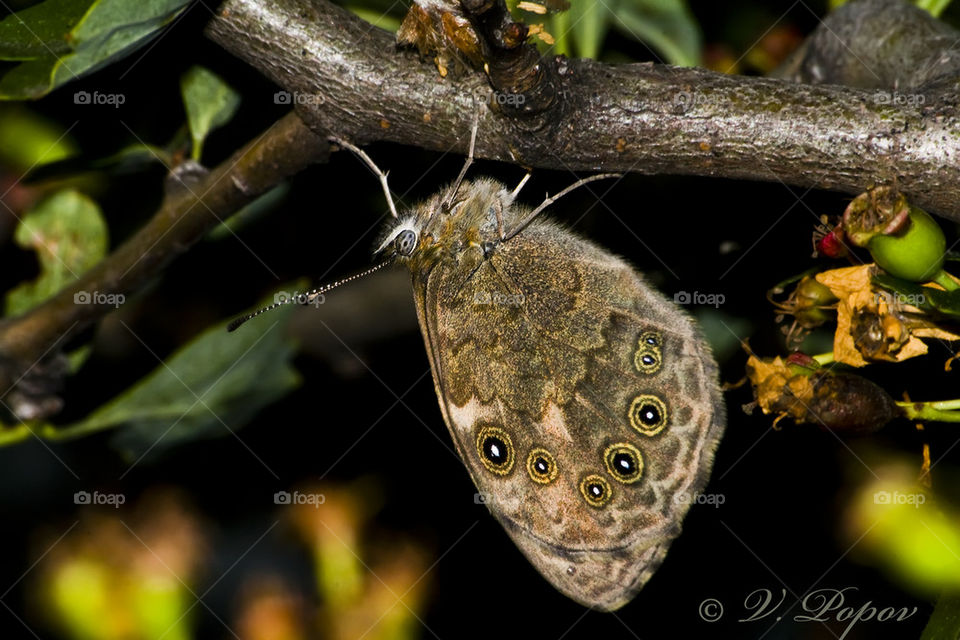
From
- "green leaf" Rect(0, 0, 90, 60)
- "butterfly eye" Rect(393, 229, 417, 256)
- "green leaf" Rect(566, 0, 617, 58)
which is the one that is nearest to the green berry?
"green leaf" Rect(566, 0, 617, 58)

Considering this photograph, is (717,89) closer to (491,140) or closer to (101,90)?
(491,140)

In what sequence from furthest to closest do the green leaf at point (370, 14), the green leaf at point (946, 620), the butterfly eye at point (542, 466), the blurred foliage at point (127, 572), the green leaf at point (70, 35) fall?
the blurred foliage at point (127, 572), the green leaf at point (370, 14), the butterfly eye at point (542, 466), the green leaf at point (946, 620), the green leaf at point (70, 35)

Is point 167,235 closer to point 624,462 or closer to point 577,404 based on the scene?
point 577,404

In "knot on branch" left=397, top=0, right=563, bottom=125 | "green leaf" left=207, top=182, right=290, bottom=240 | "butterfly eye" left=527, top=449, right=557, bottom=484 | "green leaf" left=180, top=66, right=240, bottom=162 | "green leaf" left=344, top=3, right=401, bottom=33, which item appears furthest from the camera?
"green leaf" left=207, top=182, right=290, bottom=240

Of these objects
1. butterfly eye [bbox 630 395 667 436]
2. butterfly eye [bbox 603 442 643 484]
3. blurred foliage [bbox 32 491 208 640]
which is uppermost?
butterfly eye [bbox 630 395 667 436]

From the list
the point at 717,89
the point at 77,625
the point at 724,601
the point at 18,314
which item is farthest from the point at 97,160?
the point at 724,601

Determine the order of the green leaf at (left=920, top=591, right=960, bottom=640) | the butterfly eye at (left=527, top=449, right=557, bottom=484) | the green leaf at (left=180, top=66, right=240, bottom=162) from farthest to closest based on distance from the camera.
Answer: the green leaf at (left=180, top=66, right=240, bottom=162) → the butterfly eye at (left=527, top=449, right=557, bottom=484) → the green leaf at (left=920, top=591, right=960, bottom=640)

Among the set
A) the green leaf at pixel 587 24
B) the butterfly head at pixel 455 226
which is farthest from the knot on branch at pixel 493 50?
the green leaf at pixel 587 24

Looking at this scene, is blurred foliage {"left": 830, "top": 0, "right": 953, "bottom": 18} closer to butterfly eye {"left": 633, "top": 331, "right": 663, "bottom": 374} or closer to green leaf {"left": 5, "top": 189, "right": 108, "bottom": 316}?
butterfly eye {"left": 633, "top": 331, "right": 663, "bottom": 374}

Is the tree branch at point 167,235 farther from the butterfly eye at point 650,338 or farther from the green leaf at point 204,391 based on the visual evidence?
the butterfly eye at point 650,338
